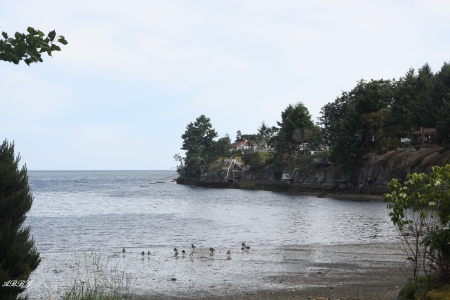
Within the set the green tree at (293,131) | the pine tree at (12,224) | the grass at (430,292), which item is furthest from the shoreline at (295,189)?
the pine tree at (12,224)

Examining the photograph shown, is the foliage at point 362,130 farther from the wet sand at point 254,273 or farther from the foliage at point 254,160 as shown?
the wet sand at point 254,273

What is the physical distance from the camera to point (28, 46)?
6.08 m

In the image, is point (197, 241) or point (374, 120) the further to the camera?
point (374, 120)

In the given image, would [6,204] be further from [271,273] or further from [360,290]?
[271,273]

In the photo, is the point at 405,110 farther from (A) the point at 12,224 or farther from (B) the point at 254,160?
(A) the point at 12,224

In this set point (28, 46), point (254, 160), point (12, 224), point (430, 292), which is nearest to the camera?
point (28, 46)

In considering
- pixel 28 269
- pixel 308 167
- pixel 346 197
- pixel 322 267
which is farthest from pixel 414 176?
pixel 308 167

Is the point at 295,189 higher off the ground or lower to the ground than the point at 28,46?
lower

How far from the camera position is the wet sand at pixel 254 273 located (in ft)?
52.7

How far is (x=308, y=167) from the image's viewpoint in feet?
331

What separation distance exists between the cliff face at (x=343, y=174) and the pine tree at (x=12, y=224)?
50.9 m

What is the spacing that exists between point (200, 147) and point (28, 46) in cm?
13951

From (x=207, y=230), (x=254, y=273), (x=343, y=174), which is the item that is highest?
(x=343, y=174)

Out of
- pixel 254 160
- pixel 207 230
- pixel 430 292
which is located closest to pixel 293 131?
pixel 254 160
